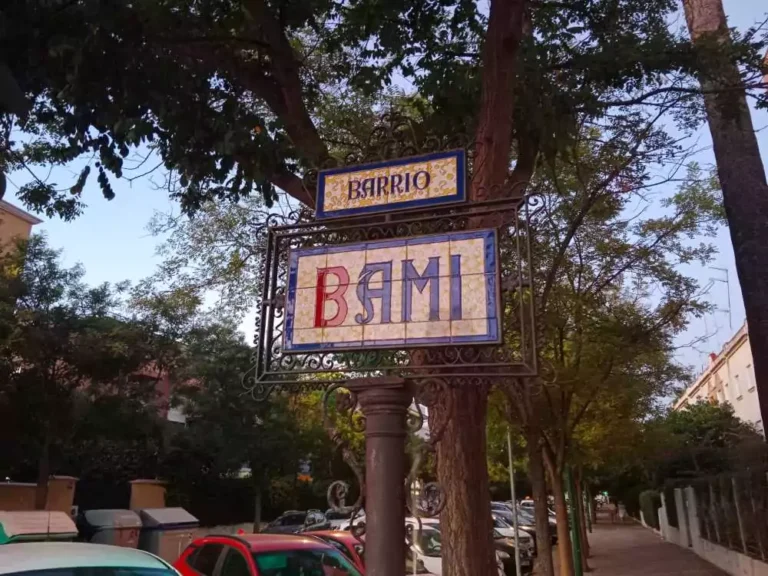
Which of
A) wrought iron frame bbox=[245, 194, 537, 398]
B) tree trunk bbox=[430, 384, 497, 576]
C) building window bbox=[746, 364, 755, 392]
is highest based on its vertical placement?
building window bbox=[746, 364, 755, 392]

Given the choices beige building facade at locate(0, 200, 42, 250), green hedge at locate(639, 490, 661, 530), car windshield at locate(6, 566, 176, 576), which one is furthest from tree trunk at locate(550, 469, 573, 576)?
beige building facade at locate(0, 200, 42, 250)

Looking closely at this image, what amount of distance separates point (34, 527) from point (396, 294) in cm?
878

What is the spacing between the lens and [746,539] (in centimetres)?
1352

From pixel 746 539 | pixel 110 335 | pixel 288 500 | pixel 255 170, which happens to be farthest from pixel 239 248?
pixel 288 500

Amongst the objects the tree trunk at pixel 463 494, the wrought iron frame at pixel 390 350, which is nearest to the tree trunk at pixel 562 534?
the tree trunk at pixel 463 494

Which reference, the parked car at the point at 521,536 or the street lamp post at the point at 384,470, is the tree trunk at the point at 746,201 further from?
the parked car at the point at 521,536

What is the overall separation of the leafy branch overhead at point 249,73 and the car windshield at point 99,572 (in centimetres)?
323

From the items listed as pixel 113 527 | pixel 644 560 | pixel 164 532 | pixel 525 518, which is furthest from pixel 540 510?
pixel 525 518

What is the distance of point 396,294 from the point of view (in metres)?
4.00

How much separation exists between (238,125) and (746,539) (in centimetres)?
1281

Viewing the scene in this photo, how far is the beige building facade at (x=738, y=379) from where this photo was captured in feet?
89.9

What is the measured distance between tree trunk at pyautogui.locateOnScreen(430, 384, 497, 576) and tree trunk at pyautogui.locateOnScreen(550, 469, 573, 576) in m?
8.90

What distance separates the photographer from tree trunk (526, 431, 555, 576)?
12.2 meters

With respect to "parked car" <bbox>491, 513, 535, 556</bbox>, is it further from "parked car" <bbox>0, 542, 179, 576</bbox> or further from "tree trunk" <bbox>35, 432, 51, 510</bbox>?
"parked car" <bbox>0, 542, 179, 576</bbox>
